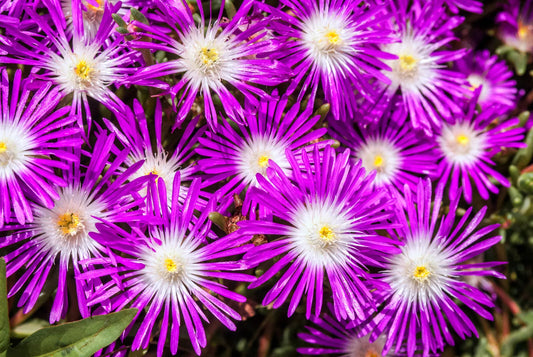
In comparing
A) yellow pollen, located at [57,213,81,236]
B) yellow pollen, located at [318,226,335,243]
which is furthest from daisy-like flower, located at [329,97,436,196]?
yellow pollen, located at [57,213,81,236]

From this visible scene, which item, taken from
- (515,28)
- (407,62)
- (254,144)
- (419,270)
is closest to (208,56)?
(254,144)

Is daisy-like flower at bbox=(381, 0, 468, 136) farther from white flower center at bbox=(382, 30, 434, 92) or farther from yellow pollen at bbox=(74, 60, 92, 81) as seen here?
yellow pollen at bbox=(74, 60, 92, 81)

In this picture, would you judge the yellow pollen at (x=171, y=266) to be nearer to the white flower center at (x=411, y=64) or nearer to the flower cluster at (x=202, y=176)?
the flower cluster at (x=202, y=176)

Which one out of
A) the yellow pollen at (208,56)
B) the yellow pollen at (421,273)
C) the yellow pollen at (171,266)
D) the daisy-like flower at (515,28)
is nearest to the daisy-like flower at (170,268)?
the yellow pollen at (171,266)

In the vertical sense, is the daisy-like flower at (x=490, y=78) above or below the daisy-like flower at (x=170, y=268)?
above

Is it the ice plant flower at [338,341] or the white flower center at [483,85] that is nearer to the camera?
the ice plant flower at [338,341]

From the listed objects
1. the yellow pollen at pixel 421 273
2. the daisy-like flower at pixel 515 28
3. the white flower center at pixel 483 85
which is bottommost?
the yellow pollen at pixel 421 273
